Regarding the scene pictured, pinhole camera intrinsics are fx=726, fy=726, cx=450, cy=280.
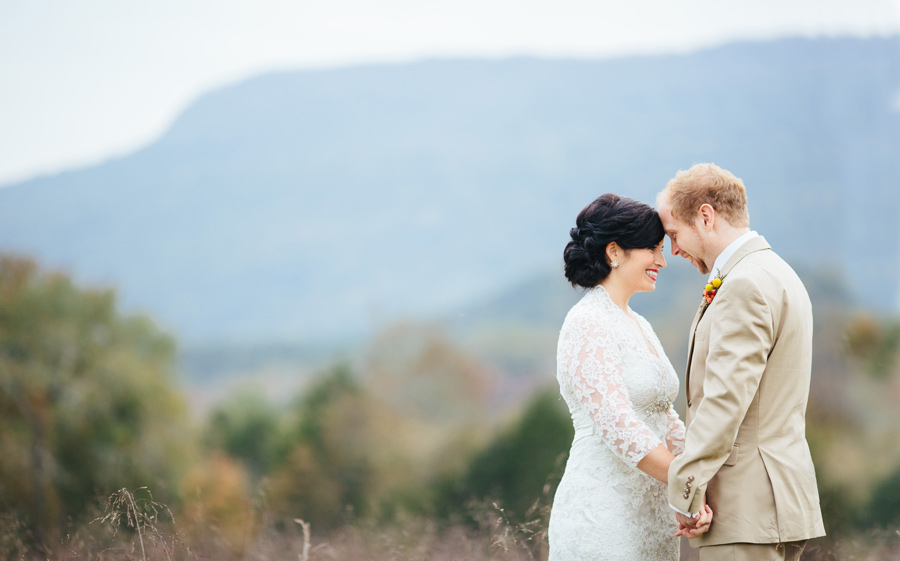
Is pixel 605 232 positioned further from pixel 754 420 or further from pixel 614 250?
pixel 754 420

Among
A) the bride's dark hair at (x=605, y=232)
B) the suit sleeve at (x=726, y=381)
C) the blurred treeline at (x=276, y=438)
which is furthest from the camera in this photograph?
the blurred treeline at (x=276, y=438)

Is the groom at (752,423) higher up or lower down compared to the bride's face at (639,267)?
lower down

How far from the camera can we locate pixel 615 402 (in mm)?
2023

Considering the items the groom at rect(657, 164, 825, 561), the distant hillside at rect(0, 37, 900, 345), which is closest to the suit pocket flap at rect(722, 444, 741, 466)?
the groom at rect(657, 164, 825, 561)

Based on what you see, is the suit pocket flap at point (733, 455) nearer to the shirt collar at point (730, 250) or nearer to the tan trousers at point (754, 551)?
the tan trousers at point (754, 551)

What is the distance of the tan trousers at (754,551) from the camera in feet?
6.04

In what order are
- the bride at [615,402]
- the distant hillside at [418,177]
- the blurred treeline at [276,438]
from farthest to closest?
the distant hillside at [418,177], the blurred treeline at [276,438], the bride at [615,402]

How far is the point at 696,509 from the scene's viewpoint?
184 cm

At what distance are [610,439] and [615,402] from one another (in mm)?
103

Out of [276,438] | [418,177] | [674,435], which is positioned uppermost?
[674,435]

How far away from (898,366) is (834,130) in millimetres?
18663

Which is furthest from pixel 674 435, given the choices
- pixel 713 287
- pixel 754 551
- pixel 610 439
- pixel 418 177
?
pixel 418 177

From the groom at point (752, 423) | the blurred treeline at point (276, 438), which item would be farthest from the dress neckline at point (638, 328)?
the blurred treeline at point (276, 438)

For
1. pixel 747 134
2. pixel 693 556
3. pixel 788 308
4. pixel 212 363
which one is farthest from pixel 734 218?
pixel 747 134
